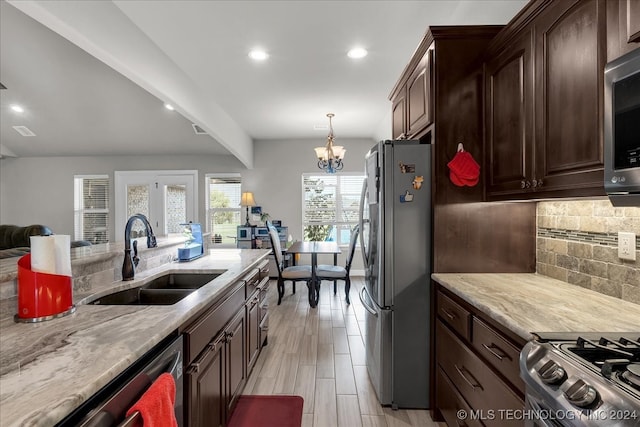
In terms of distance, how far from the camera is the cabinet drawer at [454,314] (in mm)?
1542

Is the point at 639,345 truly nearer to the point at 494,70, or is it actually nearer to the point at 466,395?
the point at 466,395

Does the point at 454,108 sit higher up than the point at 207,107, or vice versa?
the point at 207,107

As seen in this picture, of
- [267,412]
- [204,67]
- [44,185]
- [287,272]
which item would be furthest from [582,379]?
[44,185]

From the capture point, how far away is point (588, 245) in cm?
161

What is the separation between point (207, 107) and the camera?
3.85 metres

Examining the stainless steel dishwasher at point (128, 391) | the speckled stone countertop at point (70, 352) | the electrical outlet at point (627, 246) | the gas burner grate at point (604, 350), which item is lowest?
the stainless steel dishwasher at point (128, 391)

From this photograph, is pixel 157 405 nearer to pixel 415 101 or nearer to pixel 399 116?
pixel 415 101

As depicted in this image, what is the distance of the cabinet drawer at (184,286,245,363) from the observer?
1.28 metres

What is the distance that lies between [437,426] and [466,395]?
1.81 ft

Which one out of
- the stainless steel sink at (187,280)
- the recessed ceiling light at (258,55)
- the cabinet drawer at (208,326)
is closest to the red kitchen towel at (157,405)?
the cabinet drawer at (208,326)

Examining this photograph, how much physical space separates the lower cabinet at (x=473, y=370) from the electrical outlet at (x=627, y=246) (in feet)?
2.24

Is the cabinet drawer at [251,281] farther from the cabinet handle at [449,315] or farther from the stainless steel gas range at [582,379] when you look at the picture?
the stainless steel gas range at [582,379]

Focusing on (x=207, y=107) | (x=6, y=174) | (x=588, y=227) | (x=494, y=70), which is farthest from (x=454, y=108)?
(x=6, y=174)

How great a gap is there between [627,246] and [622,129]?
2.24ft
